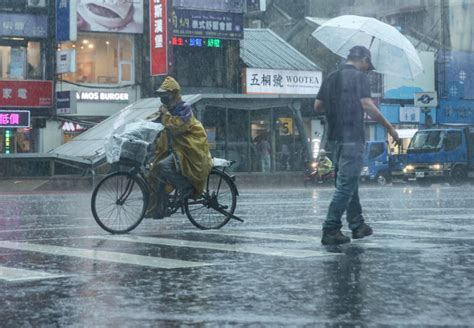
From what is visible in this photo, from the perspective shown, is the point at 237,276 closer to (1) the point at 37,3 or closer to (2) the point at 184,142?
(2) the point at 184,142

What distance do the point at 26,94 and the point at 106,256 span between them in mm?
34430

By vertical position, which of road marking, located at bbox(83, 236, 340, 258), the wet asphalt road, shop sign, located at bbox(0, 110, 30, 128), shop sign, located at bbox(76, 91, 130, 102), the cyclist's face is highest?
shop sign, located at bbox(76, 91, 130, 102)

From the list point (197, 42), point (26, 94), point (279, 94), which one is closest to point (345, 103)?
point (279, 94)

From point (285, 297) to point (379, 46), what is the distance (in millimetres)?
7956

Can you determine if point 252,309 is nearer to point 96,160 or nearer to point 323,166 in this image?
point 96,160

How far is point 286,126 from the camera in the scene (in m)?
41.5

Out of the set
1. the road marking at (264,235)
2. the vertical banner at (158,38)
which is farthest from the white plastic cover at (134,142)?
the vertical banner at (158,38)

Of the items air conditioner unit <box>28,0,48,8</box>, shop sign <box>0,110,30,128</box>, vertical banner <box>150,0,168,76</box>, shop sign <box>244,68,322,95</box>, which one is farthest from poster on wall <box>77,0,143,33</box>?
shop sign <box>244,68,322,95</box>

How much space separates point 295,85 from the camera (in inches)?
1959

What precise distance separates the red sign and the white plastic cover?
3142 centimetres

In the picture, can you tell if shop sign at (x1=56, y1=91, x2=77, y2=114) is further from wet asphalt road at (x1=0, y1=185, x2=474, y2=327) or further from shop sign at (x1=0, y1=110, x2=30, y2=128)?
wet asphalt road at (x1=0, y1=185, x2=474, y2=327)

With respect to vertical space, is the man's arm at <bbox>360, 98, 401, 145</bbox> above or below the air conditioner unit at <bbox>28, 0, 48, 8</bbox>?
below

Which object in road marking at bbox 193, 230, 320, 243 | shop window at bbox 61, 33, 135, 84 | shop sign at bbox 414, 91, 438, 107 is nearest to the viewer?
road marking at bbox 193, 230, 320, 243

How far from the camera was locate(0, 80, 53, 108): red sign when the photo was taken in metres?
41.8
